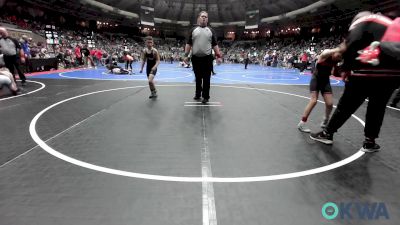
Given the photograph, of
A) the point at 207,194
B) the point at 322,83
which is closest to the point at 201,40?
the point at 322,83

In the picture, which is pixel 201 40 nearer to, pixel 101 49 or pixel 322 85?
pixel 322 85

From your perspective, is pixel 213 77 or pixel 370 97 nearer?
pixel 370 97

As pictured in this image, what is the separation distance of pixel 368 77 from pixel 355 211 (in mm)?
1961

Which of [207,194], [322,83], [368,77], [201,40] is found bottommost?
[207,194]

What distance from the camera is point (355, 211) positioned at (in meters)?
2.40

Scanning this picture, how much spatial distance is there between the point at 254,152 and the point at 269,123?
65.4 inches

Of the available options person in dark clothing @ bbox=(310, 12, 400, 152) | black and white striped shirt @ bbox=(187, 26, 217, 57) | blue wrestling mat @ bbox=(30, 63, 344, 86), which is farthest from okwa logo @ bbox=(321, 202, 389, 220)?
blue wrestling mat @ bbox=(30, 63, 344, 86)

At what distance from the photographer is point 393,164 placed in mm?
3445

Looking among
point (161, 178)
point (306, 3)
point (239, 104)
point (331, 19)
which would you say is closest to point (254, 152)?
point (161, 178)

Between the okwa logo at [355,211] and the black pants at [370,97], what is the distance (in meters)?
1.66

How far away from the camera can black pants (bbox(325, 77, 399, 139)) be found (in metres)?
3.67

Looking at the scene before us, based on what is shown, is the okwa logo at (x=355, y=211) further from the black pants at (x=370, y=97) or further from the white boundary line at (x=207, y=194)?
the black pants at (x=370, y=97)

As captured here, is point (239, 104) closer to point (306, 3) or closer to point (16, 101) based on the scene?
point (16, 101)

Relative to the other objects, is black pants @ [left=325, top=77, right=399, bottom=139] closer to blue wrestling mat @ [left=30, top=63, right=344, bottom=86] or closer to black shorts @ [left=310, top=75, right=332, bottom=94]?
black shorts @ [left=310, top=75, right=332, bottom=94]
